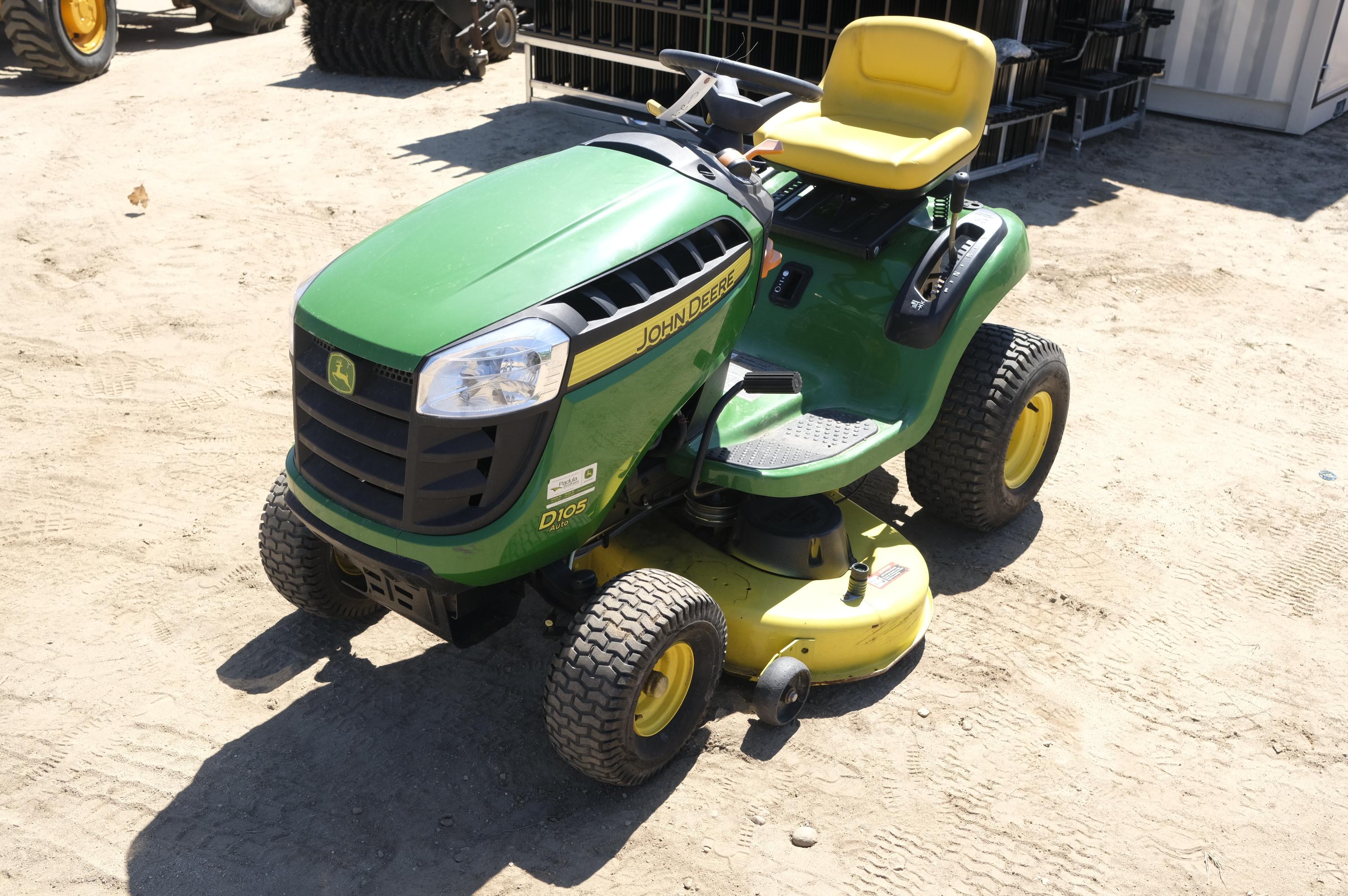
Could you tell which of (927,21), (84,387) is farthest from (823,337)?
(84,387)

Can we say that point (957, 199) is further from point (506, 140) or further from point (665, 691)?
point (506, 140)

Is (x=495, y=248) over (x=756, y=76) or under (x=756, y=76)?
under

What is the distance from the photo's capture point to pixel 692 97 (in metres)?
3.35

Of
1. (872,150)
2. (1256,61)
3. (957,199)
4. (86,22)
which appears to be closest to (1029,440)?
(957,199)

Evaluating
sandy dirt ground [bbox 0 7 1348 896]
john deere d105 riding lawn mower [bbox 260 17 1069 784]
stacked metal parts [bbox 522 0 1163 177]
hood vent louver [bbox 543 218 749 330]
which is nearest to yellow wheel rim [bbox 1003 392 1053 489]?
john deere d105 riding lawn mower [bbox 260 17 1069 784]

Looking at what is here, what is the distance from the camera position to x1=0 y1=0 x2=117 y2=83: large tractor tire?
9.77 meters

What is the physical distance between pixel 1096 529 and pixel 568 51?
6671 mm

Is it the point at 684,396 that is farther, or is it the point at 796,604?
the point at 796,604

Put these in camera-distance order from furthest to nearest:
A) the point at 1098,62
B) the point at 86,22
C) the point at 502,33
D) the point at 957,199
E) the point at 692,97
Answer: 1. the point at 502,33
2. the point at 86,22
3. the point at 1098,62
4. the point at 957,199
5. the point at 692,97

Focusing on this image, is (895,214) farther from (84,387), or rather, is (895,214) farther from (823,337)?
(84,387)

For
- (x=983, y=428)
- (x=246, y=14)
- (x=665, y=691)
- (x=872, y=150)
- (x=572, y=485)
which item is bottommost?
(x=665, y=691)

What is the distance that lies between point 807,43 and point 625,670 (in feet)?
21.3

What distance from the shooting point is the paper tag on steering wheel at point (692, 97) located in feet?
11.0

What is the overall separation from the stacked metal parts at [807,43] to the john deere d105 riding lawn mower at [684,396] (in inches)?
148
